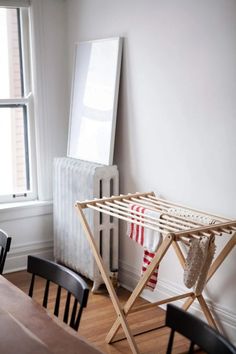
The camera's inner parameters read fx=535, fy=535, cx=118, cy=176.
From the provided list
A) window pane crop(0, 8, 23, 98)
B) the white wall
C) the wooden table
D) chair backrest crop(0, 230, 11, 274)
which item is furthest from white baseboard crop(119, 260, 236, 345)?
window pane crop(0, 8, 23, 98)

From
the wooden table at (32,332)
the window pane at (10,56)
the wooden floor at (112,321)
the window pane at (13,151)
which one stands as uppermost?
the window pane at (10,56)

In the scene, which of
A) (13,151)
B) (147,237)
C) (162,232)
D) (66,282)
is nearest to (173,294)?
(147,237)

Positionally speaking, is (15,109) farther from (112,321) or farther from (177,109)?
(112,321)

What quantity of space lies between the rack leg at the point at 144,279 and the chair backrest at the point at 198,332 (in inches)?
41.9

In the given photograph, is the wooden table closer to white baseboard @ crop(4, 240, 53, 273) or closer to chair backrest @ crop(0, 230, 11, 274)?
chair backrest @ crop(0, 230, 11, 274)

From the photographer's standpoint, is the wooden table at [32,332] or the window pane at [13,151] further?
the window pane at [13,151]

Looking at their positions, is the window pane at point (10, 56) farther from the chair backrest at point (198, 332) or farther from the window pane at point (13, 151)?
the chair backrest at point (198, 332)

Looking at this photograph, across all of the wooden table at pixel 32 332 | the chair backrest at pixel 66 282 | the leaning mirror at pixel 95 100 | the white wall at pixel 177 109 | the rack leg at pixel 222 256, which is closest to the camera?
the wooden table at pixel 32 332

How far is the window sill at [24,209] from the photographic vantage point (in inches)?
175

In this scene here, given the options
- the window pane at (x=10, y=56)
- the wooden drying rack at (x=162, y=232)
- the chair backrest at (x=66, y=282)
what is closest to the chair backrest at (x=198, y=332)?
the chair backrest at (x=66, y=282)

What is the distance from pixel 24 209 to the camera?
14.9ft

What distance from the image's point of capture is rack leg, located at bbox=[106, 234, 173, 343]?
2765 millimetres

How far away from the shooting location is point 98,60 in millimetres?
4125

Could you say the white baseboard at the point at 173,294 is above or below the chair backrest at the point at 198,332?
below
